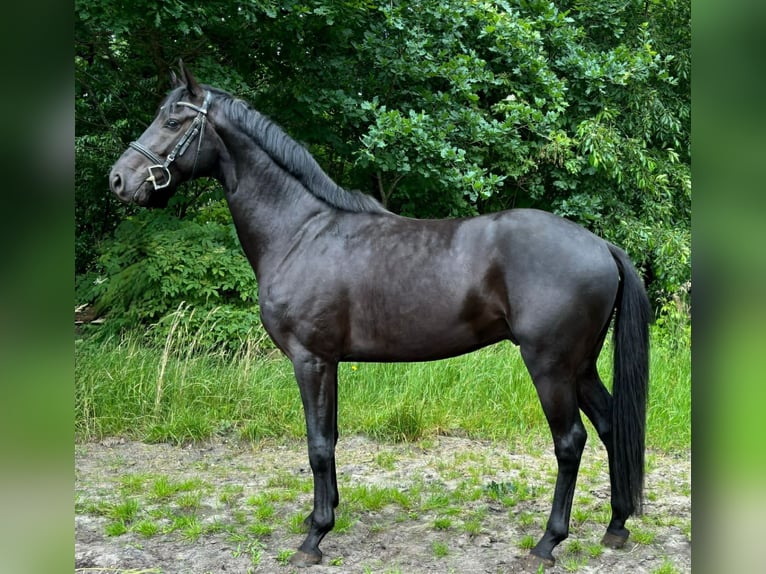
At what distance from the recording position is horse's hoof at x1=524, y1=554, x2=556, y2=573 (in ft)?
10.1

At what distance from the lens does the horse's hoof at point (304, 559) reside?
3186 mm

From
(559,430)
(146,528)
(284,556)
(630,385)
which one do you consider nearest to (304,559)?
(284,556)

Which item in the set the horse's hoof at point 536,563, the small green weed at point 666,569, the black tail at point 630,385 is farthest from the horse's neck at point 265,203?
the small green weed at point 666,569

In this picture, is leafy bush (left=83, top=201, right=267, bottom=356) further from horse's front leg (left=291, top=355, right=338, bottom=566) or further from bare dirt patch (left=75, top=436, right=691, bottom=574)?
horse's front leg (left=291, top=355, right=338, bottom=566)

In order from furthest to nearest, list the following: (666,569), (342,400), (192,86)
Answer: (342,400) < (192,86) < (666,569)

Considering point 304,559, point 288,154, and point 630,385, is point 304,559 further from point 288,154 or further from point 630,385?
point 288,154

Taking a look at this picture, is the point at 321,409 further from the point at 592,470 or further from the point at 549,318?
the point at 592,470

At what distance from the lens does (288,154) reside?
3436mm

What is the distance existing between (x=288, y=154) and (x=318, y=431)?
1.53 m

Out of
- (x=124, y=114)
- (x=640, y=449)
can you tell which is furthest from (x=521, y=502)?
(x=124, y=114)

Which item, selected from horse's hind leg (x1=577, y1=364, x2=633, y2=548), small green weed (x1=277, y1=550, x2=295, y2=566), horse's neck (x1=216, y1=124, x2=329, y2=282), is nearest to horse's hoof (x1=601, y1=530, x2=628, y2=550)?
horse's hind leg (x1=577, y1=364, x2=633, y2=548)

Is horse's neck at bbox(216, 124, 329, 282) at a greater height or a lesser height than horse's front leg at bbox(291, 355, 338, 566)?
greater

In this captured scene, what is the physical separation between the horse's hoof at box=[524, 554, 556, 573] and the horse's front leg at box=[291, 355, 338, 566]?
1.02 meters

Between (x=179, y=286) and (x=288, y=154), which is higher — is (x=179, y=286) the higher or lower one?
the lower one
